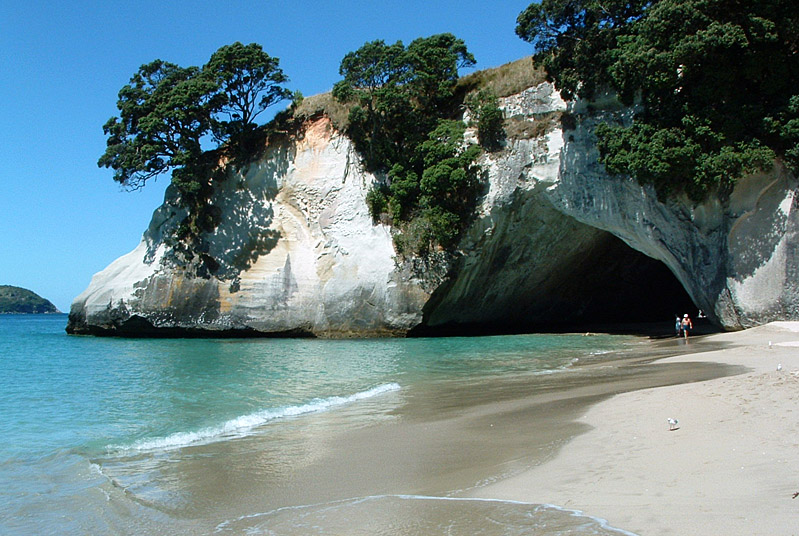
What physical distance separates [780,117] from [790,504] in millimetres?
17227

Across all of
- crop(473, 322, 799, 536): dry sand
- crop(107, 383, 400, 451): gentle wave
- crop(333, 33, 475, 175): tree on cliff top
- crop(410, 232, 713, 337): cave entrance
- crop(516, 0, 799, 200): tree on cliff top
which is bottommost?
crop(107, 383, 400, 451): gentle wave

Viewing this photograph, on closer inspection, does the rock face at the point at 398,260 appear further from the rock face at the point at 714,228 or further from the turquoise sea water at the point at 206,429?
the turquoise sea water at the point at 206,429

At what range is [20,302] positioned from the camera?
5276 inches

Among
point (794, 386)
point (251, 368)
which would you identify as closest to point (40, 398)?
point (251, 368)

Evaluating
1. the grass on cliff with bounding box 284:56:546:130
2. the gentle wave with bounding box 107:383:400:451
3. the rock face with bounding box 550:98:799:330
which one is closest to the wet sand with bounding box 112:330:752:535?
the gentle wave with bounding box 107:383:400:451

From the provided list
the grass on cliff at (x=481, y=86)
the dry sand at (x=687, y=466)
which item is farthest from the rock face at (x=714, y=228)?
the dry sand at (x=687, y=466)

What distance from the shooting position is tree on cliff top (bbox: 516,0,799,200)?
17344 mm

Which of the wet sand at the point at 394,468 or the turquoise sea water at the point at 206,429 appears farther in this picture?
the turquoise sea water at the point at 206,429

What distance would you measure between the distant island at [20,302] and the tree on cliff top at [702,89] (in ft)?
476

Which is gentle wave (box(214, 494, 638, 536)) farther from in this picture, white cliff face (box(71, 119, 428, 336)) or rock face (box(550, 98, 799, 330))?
white cliff face (box(71, 119, 428, 336))

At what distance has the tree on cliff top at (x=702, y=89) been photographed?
17.3m

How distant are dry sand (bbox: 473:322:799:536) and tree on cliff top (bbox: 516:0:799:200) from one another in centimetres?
1176

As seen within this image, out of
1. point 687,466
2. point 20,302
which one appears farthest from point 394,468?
point 20,302

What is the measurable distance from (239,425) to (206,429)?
1.65 feet
